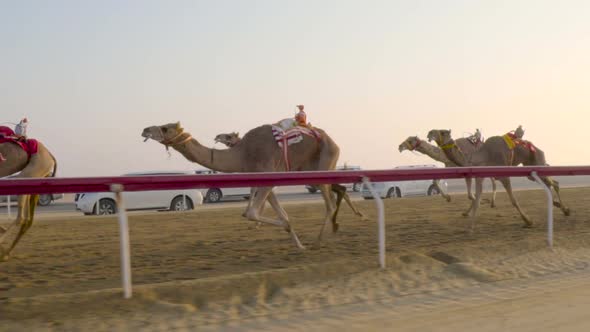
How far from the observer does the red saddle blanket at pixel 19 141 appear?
9.62 m

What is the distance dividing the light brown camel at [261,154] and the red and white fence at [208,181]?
167 cm

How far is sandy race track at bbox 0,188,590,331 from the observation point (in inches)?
211

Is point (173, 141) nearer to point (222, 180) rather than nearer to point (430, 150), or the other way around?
point (222, 180)

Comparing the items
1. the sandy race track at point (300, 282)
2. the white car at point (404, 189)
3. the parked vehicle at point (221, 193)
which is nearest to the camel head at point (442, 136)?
the sandy race track at point (300, 282)

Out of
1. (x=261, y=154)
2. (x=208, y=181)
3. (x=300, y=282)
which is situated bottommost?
(x=300, y=282)

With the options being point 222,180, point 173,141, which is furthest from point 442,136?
point 222,180

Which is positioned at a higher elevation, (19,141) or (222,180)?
(19,141)

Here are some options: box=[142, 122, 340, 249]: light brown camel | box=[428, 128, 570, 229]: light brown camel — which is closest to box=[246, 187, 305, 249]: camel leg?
box=[142, 122, 340, 249]: light brown camel

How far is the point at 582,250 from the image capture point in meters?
9.10

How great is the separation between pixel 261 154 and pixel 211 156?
0.76 metres

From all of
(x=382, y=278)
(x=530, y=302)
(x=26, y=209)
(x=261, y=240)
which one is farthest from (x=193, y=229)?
(x=530, y=302)

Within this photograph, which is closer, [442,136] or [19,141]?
[19,141]

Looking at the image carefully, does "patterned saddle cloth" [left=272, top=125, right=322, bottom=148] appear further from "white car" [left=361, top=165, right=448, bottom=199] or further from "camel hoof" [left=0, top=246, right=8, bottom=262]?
"white car" [left=361, top=165, right=448, bottom=199]

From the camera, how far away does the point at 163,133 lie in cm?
971
